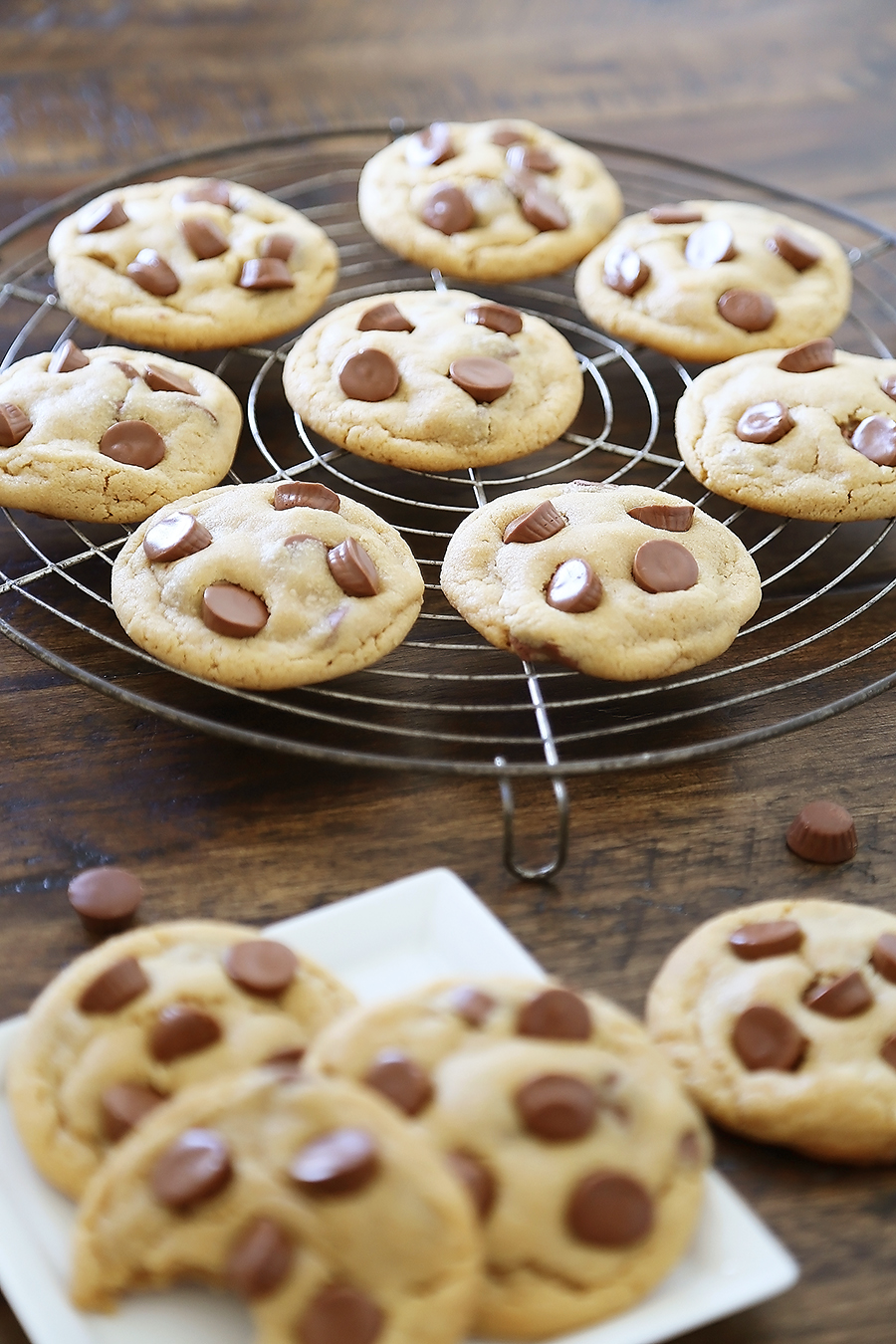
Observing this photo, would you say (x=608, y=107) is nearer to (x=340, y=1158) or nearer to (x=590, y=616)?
(x=590, y=616)

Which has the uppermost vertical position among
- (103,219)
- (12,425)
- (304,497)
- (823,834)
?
(103,219)

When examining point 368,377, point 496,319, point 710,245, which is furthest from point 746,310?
point 368,377

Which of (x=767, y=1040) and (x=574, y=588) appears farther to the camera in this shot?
(x=574, y=588)

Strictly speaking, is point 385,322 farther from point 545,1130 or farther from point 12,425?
point 545,1130

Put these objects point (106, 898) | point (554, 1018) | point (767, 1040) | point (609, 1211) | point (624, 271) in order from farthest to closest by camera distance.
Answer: point (624, 271) → point (106, 898) → point (767, 1040) → point (554, 1018) → point (609, 1211)

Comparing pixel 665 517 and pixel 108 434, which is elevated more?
pixel 108 434

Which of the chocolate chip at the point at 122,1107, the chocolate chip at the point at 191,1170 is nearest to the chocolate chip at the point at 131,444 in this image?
the chocolate chip at the point at 122,1107
